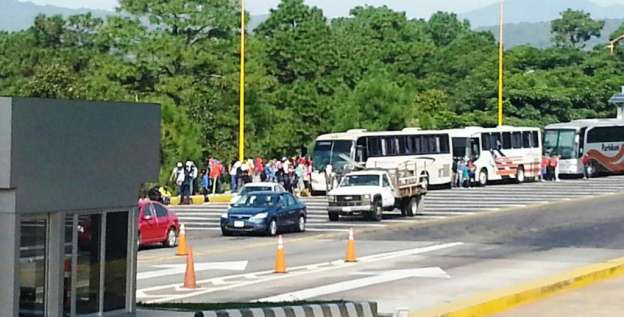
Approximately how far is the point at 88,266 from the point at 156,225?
19.4 metres

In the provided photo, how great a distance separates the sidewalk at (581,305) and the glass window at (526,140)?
47882 millimetres

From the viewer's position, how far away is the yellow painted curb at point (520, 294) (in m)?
19.1

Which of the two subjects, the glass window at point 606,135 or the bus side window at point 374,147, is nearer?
the bus side window at point 374,147

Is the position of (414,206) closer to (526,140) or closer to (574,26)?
(526,140)

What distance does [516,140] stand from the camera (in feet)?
233

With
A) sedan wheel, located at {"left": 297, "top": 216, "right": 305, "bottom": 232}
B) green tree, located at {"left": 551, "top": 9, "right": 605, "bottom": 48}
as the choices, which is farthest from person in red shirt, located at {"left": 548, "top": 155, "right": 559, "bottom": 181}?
green tree, located at {"left": 551, "top": 9, "right": 605, "bottom": 48}

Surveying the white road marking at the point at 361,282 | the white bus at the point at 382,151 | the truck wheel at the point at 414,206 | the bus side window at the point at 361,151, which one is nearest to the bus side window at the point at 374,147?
the white bus at the point at 382,151

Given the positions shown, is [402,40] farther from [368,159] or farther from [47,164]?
[47,164]

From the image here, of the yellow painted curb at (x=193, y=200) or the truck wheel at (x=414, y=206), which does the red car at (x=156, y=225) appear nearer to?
the truck wheel at (x=414, y=206)

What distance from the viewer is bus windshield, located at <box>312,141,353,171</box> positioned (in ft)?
195

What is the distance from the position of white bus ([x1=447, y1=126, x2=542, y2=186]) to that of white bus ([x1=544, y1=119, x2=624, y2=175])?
2275mm

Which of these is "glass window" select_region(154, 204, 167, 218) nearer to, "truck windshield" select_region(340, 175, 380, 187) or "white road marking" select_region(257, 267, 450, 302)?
"white road marking" select_region(257, 267, 450, 302)

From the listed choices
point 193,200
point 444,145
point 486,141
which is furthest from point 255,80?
point 193,200

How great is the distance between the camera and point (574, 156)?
73875 millimetres
